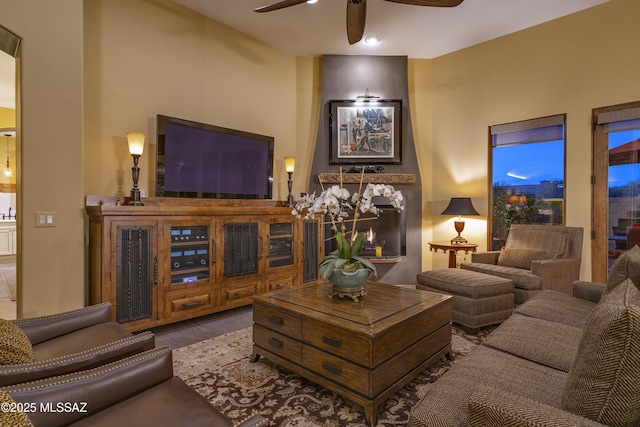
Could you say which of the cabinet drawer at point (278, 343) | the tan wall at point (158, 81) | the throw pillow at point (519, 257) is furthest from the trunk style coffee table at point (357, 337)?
the tan wall at point (158, 81)

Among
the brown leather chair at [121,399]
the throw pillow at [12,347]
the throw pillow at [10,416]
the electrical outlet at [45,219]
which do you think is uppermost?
the electrical outlet at [45,219]

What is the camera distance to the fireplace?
195 inches

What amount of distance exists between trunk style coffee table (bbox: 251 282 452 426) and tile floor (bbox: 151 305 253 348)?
819 mm

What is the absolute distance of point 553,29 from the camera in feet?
13.6

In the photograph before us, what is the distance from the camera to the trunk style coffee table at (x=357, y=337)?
1.73 metres

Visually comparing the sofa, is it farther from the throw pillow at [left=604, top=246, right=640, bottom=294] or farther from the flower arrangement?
the flower arrangement

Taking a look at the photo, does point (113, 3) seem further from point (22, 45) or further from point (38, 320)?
point (38, 320)

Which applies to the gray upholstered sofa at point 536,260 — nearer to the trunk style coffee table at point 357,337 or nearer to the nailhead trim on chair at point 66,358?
the trunk style coffee table at point 357,337

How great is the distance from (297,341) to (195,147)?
99.2 inches

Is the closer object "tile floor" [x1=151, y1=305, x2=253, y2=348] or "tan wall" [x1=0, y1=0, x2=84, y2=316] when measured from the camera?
"tan wall" [x1=0, y1=0, x2=84, y2=316]

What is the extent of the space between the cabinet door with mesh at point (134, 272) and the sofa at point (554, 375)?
2.53m

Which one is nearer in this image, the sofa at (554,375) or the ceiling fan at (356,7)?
the sofa at (554,375)

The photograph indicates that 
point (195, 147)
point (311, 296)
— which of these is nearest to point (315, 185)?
point (195, 147)

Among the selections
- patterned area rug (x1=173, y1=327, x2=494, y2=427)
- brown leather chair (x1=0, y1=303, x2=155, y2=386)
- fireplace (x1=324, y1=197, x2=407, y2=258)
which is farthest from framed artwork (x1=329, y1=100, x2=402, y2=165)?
brown leather chair (x1=0, y1=303, x2=155, y2=386)
